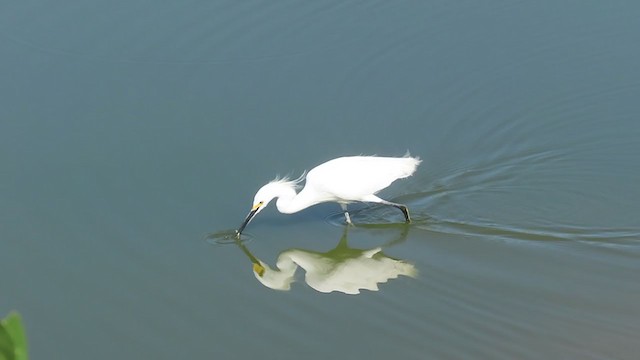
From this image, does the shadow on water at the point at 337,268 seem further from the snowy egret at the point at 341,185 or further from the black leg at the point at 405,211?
the snowy egret at the point at 341,185

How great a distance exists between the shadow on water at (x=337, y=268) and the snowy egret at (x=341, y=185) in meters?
0.35

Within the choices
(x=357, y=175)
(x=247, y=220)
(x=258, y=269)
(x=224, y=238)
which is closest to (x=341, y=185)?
(x=357, y=175)

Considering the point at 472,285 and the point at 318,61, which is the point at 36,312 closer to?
the point at 472,285

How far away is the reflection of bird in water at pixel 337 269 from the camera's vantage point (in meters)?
6.75

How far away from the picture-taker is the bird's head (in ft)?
23.1

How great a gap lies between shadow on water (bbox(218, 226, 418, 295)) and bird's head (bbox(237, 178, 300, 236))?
26 centimetres

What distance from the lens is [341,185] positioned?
7.11 meters

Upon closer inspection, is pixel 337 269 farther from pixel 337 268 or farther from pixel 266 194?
pixel 266 194

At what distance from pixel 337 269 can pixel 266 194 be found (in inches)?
31.3

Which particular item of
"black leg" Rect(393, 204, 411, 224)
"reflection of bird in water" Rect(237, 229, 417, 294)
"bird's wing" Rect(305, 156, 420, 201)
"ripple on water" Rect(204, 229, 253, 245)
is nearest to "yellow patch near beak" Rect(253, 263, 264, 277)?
"reflection of bird in water" Rect(237, 229, 417, 294)

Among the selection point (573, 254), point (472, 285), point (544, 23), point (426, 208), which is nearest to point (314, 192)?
point (426, 208)

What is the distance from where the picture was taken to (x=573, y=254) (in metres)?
6.75

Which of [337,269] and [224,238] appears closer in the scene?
[337,269]

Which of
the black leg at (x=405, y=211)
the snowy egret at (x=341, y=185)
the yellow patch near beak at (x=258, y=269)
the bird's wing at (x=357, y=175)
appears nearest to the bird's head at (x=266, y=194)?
the snowy egret at (x=341, y=185)
